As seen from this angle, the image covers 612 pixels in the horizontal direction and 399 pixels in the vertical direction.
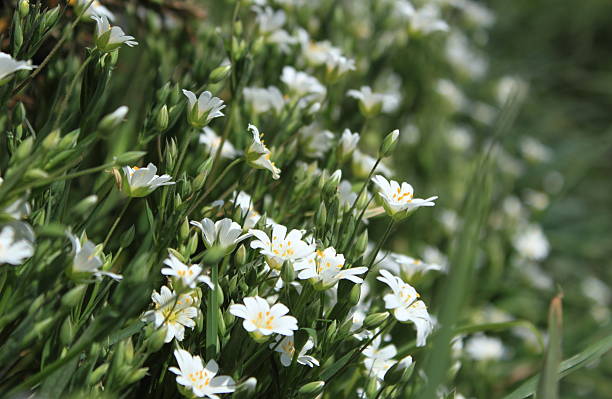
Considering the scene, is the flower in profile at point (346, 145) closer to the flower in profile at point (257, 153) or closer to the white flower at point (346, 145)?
the white flower at point (346, 145)

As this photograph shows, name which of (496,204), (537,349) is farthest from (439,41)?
(537,349)

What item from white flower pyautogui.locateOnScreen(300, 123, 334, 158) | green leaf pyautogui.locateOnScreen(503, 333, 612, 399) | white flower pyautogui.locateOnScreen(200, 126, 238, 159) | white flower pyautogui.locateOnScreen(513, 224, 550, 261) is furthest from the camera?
white flower pyautogui.locateOnScreen(513, 224, 550, 261)

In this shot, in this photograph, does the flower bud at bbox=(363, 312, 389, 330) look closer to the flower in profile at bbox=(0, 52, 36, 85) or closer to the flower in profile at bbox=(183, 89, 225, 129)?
the flower in profile at bbox=(183, 89, 225, 129)

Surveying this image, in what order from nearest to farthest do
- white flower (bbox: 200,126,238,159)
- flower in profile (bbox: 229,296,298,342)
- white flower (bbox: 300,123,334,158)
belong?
flower in profile (bbox: 229,296,298,342)
white flower (bbox: 200,126,238,159)
white flower (bbox: 300,123,334,158)

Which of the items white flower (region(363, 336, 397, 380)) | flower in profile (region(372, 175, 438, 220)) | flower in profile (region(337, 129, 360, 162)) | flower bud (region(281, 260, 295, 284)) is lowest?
white flower (region(363, 336, 397, 380))

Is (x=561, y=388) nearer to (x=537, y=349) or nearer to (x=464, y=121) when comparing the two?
(x=537, y=349)

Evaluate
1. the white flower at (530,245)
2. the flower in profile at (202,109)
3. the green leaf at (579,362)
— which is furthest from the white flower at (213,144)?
the white flower at (530,245)

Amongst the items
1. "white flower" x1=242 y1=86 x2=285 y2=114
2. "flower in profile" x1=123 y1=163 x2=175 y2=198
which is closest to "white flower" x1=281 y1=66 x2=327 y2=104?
"white flower" x1=242 y1=86 x2=285 y2=114
